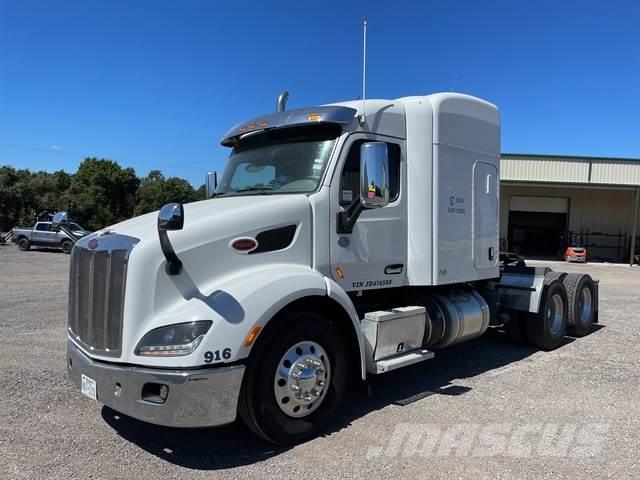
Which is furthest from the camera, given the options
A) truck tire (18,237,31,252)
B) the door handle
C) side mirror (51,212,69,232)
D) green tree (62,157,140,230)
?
green tree (62,157,140,230)

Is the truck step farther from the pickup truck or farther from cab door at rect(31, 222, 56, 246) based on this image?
cab door at rect(31, 222, 56, 246)

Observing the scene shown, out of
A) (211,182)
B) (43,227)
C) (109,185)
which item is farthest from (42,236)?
(109,185)

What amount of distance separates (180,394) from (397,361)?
2.19 m

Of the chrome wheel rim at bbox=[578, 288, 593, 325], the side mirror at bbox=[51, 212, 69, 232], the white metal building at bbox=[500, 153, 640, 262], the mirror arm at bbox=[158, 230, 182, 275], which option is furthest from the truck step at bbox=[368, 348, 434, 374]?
the white metal building at bbox=[500, 153, 640, 262]

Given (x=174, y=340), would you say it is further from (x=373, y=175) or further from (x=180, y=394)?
(x=373, y=175)

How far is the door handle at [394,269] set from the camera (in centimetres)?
524

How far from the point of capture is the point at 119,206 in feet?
218

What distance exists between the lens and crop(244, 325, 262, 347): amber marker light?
147 inches

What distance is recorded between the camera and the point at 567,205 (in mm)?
32406

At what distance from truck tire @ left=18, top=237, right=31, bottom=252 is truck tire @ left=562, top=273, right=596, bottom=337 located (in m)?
29.5

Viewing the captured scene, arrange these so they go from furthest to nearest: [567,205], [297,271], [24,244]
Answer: [567,205] < [24,244] < [297,271]

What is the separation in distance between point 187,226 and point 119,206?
221 ft

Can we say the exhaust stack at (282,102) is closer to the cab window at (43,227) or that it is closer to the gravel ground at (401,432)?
the gravel ground at (401,432)

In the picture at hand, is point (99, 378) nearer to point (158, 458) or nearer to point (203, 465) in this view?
point (158, 458)
